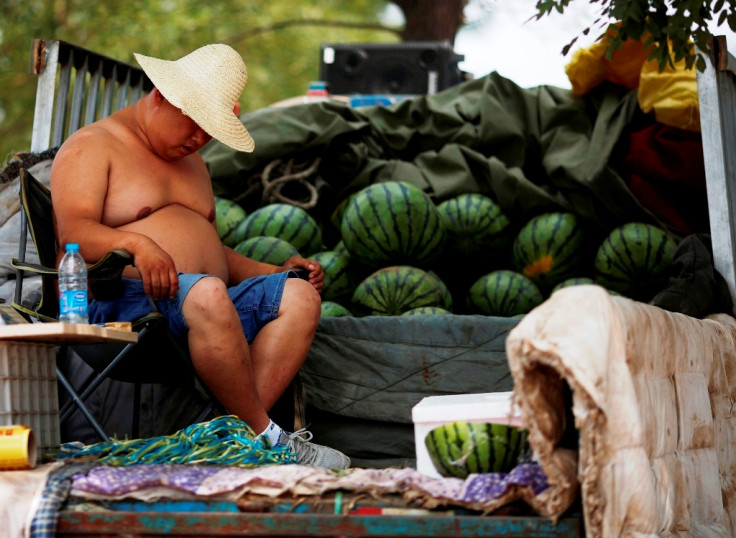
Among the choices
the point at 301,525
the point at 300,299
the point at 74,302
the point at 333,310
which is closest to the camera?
the point at 301,525

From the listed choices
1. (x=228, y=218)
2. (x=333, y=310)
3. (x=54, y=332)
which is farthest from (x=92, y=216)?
(x=228, y=218)

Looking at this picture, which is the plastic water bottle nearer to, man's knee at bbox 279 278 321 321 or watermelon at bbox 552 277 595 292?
man's knee at bbox 279 278 321 321

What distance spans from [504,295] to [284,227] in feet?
4.05

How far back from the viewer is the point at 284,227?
545 centimetres

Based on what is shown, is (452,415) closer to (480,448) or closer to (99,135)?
(480,448)

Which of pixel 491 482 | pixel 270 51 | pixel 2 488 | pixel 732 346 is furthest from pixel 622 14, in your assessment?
pixel 270 51

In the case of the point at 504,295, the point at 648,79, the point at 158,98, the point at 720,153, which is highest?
the point at 648,79

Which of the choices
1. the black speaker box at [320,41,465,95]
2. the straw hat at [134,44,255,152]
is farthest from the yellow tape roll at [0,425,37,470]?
the black speaker box at [320,41,465,95]

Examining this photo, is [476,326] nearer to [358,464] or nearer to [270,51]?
[358,464]

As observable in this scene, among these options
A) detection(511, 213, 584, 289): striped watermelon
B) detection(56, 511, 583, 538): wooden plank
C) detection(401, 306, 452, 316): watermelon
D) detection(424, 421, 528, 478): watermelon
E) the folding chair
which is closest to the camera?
detection(56, 511, 583, 538): wooden plank

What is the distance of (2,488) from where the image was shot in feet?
8.47

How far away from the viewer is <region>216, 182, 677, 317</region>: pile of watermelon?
16.8 feet

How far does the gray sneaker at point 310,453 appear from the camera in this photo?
11.9 feet

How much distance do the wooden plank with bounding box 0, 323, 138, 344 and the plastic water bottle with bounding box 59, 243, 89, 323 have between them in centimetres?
16
